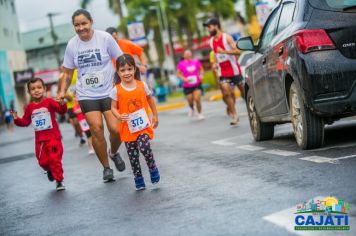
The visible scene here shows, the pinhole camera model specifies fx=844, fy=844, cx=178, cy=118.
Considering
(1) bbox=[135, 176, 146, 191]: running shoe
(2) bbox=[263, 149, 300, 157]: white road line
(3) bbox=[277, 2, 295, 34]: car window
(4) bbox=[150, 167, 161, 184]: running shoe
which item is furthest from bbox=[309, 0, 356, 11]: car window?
(1) bbox=[135, 176, 146, 191]: running shoe

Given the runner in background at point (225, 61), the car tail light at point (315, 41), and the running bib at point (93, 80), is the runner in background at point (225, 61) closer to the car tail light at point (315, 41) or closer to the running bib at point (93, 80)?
the running bib at point (93, 80)

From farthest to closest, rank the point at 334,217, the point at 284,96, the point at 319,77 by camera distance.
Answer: the point at 284,96 → the point at 319,77 → the point at 334,217

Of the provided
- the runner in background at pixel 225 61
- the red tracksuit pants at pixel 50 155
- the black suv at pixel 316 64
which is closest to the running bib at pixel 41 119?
the red tracksuit pants at pixel 50 155

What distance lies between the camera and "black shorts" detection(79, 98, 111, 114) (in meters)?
9.11

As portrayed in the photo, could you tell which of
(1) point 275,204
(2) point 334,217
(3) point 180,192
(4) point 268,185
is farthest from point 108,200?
(2) point 334,217

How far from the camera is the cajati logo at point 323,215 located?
489cm

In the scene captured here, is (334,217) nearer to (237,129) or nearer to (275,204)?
(275,204)

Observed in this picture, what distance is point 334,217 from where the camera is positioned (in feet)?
16.5

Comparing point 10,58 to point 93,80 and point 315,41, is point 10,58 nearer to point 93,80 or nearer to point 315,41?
point 93,80

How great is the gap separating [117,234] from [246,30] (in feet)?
212

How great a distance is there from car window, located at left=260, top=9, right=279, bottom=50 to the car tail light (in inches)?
65.9

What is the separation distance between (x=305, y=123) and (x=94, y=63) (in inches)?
95.0

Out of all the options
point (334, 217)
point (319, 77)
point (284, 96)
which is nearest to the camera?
point (334, 217)

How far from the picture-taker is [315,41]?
26.0ft
